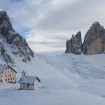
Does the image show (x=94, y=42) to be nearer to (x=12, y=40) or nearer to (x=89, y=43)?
(x=89, y=43)

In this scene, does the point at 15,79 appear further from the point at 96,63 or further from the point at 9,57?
the point at 96,63

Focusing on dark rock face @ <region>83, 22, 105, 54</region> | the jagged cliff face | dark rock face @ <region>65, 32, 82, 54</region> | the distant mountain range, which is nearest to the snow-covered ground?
dark rock face @ <region>65, 32, 82, 54</region>

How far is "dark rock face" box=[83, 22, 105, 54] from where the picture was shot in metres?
197

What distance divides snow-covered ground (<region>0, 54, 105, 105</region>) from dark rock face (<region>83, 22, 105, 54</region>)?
518 centimetres

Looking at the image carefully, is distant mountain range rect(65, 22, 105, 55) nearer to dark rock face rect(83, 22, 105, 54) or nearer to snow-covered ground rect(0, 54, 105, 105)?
dark rock face rect(83, 22, 105, 54)

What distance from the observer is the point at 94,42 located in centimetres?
19725

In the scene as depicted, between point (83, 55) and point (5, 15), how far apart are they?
2504 inches

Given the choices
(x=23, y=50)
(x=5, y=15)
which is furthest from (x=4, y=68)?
(x=5, y=15)

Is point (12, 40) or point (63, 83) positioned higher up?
point (12, 40)

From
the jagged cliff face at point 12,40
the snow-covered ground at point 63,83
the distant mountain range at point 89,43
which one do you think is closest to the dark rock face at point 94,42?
the distant mountain range at point 89,43

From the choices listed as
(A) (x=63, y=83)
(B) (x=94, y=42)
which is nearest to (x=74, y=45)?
(B) (x=94, y=42)

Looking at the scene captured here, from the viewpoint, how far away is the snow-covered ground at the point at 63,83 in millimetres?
60344

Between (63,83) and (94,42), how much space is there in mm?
93351

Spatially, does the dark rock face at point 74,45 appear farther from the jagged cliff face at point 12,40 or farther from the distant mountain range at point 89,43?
the jagged cliff face at point 12,40
